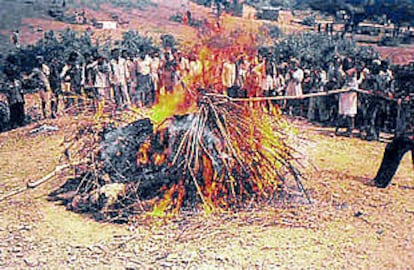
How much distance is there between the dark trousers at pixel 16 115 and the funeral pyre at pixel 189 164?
5.58 m

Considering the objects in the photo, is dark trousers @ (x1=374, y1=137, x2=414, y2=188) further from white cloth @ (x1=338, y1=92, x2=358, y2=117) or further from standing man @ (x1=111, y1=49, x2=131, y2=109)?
standing man @ (x1=111, y1=49, x2=131, y2=109)

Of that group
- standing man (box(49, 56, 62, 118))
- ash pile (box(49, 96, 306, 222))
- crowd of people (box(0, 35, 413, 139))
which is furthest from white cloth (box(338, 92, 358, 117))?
standing man (box(49, 56, 62, 118))

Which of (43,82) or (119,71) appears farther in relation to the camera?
(119,71)

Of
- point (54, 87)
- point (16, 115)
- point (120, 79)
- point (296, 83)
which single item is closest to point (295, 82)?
point (296, 83)

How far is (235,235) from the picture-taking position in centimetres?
602

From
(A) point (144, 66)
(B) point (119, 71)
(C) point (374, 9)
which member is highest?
(C) point (374, 9)

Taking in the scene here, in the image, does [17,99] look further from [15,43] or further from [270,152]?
[15,43]

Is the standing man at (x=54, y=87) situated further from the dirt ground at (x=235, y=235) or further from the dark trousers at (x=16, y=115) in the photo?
the dirt ground at (x=235, y=235)

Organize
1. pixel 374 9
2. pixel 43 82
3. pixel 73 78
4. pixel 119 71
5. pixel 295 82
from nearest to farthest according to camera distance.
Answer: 1. pixel 43 82
2. pixel 295 82
3. pixel 73 78
4. pixel 119 71
5. pixel 374 9

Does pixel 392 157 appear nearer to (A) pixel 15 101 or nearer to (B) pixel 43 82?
(B) pixel 43 82

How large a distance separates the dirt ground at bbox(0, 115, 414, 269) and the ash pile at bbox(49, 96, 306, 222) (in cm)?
30

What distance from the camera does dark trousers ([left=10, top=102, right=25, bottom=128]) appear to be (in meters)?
12.3

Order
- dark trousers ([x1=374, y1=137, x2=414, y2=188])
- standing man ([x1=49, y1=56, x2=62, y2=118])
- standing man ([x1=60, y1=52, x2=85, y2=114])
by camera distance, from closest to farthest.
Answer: dark trousers ([x1=374, y1=137, x2=414, y2=188]), standing man ([x1=49, y1=56, x2=62, y2=118]), standing man ([x1=60, y1=52, x2=85, y2=114])

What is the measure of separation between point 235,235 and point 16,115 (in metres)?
8.83
